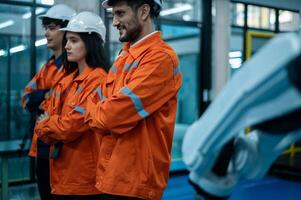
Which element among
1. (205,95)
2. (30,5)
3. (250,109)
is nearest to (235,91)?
(250,109)

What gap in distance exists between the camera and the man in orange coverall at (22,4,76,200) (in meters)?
2.14

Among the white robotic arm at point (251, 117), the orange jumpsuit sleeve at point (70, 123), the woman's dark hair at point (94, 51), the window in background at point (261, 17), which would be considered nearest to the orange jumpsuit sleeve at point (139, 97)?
the orange jumpsuit sleeve at point (70, 123)

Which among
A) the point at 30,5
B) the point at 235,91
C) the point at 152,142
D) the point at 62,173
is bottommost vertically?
the point at 62,173

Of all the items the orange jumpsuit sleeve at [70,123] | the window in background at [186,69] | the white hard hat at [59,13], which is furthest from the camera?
the window in background at [186,69]

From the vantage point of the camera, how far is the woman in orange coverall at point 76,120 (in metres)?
1.88

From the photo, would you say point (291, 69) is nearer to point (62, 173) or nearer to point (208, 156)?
point (208, 156)

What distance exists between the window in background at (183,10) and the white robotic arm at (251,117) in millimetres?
4371

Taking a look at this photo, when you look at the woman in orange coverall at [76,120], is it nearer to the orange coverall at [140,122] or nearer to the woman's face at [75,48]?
the woman's face at [75,48]

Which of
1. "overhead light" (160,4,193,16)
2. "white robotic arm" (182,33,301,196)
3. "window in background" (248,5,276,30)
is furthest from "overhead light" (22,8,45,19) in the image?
"white robotic arm" (182,33,301,196)

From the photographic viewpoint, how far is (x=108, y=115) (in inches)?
57.4

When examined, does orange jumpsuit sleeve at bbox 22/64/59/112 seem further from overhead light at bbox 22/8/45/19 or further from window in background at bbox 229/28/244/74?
window in background at bbox 229/28/244/74

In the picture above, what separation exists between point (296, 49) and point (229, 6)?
500 centimetres

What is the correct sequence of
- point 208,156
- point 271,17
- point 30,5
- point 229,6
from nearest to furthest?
point 208,156 < point 30,5 < point 229,6 < point 271,17

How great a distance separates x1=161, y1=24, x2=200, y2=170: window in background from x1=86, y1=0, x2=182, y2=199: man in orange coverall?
11.7 ft
